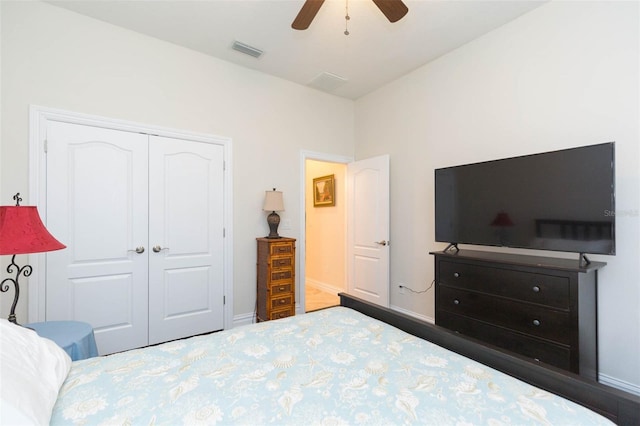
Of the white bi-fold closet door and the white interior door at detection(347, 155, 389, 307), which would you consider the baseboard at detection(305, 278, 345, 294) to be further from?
the white bi-fold closet door

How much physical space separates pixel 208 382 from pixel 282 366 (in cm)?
28

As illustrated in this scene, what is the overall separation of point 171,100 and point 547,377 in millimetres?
3473

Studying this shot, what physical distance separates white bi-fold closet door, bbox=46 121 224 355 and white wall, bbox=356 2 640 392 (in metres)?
2.21

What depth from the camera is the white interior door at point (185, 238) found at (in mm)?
2877

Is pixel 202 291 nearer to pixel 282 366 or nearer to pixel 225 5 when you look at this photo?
pixel 282 366

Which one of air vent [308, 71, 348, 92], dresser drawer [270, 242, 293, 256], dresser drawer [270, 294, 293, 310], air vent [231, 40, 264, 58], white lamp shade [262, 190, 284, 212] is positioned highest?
air vent [231, 40, 264, 58]

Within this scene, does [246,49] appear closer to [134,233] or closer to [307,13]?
[307,13]

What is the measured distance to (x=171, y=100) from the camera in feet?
9.73

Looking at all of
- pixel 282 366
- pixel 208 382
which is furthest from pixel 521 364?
pixel 208 382

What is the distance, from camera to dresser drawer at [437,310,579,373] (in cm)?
186

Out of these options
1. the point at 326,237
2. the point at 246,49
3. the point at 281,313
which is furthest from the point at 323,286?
the point at 246,49

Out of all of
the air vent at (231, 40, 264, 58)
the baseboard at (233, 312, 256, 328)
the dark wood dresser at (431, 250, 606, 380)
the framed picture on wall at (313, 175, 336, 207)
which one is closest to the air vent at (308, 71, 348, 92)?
the air vent at (231, 40, 264, 58)

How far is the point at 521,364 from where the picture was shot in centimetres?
116

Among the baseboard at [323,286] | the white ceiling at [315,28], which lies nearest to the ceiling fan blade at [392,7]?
the white ceiling at [315,28]
